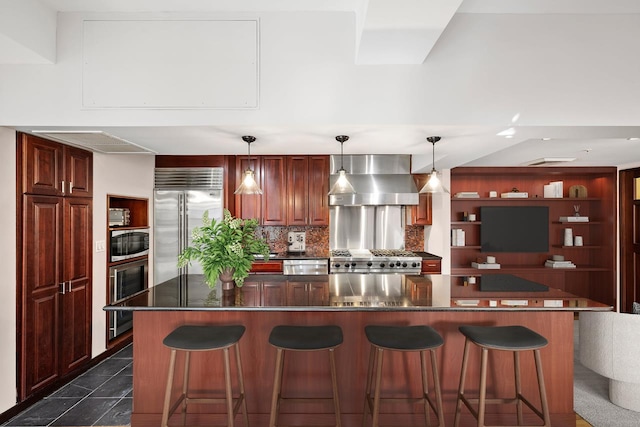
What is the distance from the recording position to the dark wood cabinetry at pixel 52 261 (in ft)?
9.16

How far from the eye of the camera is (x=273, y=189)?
4867 mm

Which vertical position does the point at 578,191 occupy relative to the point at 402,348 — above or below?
above

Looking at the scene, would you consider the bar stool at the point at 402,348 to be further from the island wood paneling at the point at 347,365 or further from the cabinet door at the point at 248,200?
the cabinet door at the point at 248,200

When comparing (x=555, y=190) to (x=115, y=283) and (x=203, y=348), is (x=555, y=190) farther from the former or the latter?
(x=115, y=283)

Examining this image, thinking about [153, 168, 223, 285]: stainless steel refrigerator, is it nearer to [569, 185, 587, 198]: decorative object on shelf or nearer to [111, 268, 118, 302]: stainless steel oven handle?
[111, 268, 118, 302]: stainless steel oven handle

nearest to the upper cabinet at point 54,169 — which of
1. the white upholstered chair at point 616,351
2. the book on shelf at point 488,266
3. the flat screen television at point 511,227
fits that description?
the white upholstered chair at point 616,351

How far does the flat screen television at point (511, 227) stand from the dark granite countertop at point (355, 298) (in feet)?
→ 9.08

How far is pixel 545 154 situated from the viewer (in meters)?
4.30

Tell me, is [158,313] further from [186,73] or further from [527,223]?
[527,223]

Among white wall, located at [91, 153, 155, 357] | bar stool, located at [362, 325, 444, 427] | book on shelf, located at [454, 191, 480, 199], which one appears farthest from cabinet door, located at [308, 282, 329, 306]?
book on shelf, located at [454, 191, 480, 199]

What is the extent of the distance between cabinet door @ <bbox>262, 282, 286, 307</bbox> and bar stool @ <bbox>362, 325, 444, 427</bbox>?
60 centimetres

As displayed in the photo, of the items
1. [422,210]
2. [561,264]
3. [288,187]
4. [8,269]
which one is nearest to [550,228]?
[561,264]

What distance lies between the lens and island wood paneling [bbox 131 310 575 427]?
8.25 feet

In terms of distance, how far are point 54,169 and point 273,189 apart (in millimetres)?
2422
